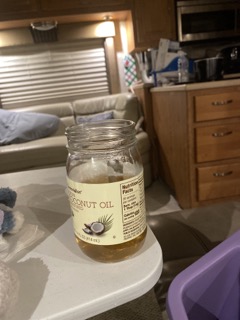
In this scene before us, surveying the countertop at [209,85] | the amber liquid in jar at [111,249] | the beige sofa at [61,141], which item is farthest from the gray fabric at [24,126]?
the amber liquid in jar at [111,249]

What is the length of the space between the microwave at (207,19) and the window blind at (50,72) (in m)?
0.87

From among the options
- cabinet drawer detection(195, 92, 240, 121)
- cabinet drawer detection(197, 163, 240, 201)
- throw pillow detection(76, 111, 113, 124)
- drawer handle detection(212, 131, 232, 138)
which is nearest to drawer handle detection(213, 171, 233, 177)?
cabinet drawer detection(197, 163, 240, 201)

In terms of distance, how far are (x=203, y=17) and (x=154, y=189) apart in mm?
1638

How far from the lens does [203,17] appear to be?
2.41 m

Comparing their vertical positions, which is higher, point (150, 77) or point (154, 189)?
point (150, 77)

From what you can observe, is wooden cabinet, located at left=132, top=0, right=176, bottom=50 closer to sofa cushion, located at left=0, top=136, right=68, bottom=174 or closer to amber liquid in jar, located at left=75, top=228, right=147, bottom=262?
sofa cushion, located at left=0, top=136, right=68, bottom=174

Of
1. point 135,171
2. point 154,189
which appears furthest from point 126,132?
point 154,189

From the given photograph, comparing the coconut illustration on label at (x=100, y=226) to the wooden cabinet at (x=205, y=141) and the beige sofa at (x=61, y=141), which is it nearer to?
the wooden cabinet at (x=205, y=141)

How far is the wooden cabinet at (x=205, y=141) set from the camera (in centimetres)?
163

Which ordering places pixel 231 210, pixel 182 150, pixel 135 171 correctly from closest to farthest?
pixel 135 171
pixel 231 210
pixel 182 150

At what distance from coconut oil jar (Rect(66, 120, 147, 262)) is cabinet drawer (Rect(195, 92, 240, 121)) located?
1.35m

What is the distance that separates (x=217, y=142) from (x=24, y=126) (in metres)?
1.65

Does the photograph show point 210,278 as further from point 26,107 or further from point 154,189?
point 26,107

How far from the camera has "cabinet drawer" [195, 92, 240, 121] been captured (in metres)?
1.62
